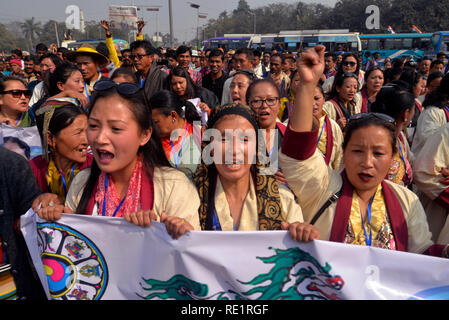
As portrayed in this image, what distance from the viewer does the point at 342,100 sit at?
4535mm

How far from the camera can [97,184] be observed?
1979 mm

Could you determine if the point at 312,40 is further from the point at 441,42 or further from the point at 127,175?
the point at 127,175

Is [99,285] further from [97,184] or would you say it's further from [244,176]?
[244,176]

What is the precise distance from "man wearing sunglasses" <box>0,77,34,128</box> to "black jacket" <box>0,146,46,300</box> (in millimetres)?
2377

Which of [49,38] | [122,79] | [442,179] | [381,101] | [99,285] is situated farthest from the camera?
[49,38]

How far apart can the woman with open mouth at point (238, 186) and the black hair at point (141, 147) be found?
271mm

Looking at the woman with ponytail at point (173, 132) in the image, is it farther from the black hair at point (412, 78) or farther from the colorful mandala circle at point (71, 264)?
the black hair at point (412, 78)

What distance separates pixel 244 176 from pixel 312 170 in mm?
404

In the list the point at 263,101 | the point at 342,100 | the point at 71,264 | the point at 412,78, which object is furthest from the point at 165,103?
the point at 412,78

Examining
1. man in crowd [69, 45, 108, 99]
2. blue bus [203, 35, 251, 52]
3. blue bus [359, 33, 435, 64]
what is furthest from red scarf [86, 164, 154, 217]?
blue bus [203, 35, 251, 52]

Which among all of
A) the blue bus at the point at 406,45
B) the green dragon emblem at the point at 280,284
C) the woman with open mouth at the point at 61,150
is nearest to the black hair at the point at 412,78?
the green dragon emblem at the point at 280,284

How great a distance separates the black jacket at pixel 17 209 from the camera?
1.79 metres

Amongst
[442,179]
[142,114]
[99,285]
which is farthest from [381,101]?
[99,285]
